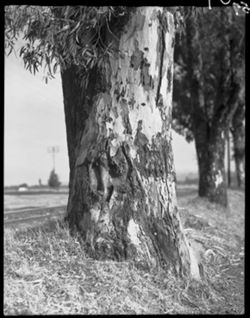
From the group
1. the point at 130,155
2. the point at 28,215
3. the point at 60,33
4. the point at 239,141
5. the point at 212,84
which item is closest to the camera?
the point at 60,33

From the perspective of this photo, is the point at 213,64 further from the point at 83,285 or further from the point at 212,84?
the point at 83,285

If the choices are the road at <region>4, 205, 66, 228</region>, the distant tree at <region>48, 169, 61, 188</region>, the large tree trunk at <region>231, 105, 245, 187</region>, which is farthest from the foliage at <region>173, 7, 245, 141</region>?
the distant tree at <region>48, 169, 61, 188</region>

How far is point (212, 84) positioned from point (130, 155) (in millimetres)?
10144

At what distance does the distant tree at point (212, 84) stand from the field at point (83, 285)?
6.90 m

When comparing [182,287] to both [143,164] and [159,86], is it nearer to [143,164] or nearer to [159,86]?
[143,164]

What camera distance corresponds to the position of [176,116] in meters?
16.3

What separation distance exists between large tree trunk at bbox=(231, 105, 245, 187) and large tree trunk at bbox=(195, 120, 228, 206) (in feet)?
8.87

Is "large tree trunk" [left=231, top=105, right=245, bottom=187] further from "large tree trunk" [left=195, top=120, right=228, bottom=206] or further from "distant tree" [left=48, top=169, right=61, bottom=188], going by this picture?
"distant tree" [left=48, top=169, right=61, bottom=188]

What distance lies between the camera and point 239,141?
19656 mm

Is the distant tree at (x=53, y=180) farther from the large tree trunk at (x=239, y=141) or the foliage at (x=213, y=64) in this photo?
the large tree trunk at (x=239, y=141)

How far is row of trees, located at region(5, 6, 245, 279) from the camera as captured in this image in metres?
4.93

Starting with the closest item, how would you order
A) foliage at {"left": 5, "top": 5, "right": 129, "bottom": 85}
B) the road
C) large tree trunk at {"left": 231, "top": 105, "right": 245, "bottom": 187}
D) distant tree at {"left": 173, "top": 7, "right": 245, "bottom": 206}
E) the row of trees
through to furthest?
1. foliage at {"left": 5, "top": 5, "right": 129, "bottom": 85}
2. the row of trees
3. the road
4. distant tree at {"left": 173, "top": 7, "right": 245, "bottom": 206}
5. large tree trunk at {"left": 231, "top": 105, "right": 245, "bottom": 187}

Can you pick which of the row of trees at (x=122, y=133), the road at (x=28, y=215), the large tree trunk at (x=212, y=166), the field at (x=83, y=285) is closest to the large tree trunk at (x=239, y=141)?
the large tree trunk at (x=212, y=166)

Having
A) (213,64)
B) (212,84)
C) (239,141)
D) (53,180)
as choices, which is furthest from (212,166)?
(53,180)
